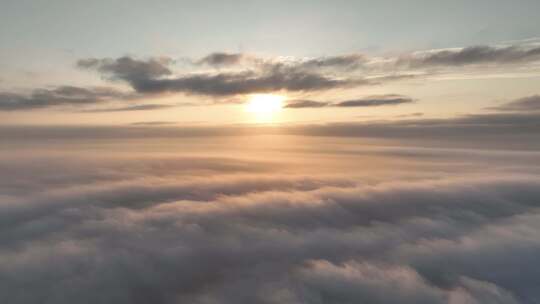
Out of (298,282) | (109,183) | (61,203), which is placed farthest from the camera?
(109,183)

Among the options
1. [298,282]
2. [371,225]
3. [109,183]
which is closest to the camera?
[298,282]

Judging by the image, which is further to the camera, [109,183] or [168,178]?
[168,178]

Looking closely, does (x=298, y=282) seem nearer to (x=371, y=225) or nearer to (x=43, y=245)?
(x=371, y=225)

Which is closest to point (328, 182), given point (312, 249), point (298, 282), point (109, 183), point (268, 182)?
point (268, 182)

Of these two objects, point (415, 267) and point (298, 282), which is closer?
point (298, 282)

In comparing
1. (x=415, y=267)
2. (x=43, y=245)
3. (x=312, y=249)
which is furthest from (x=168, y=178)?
(x=415, y=267)

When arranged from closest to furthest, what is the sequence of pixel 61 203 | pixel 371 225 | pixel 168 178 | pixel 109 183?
pixel 371 225
pixel 61 203
pixel 109 183
pixel 168 178

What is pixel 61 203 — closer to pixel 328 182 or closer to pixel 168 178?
pixel 168 178

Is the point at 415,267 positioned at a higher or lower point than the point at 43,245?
lower

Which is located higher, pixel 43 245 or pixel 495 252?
pixel 43 245
